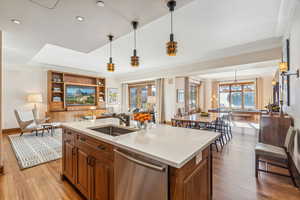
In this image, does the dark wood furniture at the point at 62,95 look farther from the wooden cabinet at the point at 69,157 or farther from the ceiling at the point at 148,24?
the wooden cabinet at the point at 69,157

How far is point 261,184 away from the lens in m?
2.12

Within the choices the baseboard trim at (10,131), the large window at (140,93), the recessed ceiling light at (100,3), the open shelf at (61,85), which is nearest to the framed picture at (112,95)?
the open shelf at (61,85)

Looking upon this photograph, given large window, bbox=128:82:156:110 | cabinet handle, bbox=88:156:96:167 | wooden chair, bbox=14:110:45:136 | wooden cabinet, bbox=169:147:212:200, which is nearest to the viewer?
wooden cabinet, bbox=169:147:212:200

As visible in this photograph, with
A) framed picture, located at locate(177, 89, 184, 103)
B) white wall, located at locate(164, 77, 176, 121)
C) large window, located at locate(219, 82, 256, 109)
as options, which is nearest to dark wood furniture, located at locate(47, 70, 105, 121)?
white wall, located at locate(164, 77, 176, 121)

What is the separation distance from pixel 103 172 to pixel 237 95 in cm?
978

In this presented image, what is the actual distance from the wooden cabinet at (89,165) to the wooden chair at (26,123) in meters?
3.59

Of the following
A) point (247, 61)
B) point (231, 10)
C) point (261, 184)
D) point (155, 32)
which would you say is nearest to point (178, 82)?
point (247, 61)

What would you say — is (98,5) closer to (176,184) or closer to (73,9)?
(73,9)

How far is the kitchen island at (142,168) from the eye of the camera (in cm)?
101

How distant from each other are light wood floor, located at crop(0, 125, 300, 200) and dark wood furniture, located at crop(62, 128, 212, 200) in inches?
11.0

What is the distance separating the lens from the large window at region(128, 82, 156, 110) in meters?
8.37

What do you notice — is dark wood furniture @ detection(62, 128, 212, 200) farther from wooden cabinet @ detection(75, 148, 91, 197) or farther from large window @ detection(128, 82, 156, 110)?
large window @ detection(128, 82, 156, 110)

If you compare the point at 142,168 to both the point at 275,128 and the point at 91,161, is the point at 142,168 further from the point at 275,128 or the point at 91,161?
the point at 275,128

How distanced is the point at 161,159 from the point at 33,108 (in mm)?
6829
